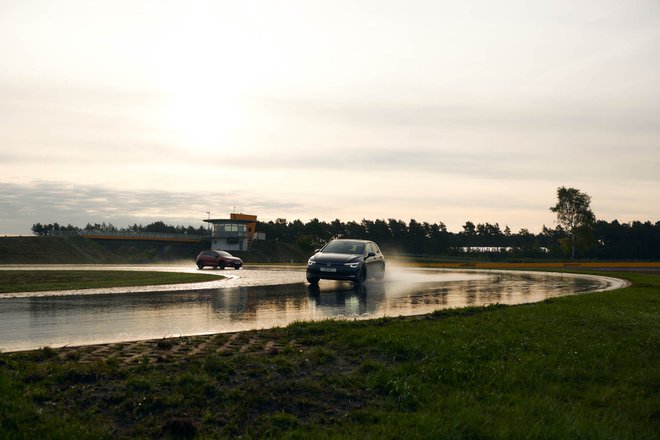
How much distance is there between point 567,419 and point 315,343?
12.1 ft

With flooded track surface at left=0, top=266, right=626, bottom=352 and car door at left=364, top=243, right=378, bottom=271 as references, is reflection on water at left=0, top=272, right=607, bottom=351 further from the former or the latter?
car door at left=364, top=243, right=378, bottom=271

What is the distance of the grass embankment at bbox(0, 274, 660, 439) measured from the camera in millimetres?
4836

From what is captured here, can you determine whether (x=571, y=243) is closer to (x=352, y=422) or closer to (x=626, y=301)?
(x=626, y=301)

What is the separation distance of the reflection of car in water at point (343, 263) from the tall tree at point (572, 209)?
90585 millimetres

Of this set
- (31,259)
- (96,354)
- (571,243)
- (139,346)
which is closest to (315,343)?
(139,346)

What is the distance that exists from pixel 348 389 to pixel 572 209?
108150 millimetres

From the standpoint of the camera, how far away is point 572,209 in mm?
104375

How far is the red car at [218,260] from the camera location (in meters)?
41.0

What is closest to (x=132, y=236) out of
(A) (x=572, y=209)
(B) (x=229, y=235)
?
(B) (x=229, y=235)

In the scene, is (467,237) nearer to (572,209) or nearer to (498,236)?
(498,236)

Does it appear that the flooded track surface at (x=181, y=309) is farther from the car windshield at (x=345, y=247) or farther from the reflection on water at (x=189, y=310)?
the car windshield at (x=345, y=247)

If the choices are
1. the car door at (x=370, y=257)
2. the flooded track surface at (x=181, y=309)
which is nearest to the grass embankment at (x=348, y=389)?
the flooded track surface at (x=181, y=309)

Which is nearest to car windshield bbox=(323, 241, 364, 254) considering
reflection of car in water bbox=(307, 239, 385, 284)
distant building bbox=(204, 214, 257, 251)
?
reflection of car in water bbox=(307, 239, 385, 284)

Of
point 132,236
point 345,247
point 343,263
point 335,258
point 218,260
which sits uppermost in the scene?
point 132,236
